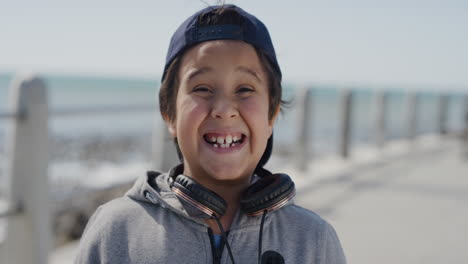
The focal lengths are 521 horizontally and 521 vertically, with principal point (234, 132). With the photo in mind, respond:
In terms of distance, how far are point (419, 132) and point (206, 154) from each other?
44.8 ft

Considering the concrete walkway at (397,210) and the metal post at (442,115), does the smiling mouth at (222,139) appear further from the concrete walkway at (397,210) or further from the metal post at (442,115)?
the metal post at (442,115)

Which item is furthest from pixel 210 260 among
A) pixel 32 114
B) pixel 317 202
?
pixel 317 202

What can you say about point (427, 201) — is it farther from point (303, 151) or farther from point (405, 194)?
point (303, 151)

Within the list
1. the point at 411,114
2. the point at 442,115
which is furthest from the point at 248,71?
the point at 442,115

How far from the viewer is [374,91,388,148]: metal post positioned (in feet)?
32.5

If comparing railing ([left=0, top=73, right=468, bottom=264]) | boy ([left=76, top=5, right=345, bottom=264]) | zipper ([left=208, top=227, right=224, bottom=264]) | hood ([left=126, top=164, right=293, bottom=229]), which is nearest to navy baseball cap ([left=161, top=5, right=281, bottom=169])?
boy ([left=76, top=5, right=345, bottom=264])

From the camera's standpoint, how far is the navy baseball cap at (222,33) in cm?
166

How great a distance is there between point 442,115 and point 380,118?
462 centimetres

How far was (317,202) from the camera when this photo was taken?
17.6ft

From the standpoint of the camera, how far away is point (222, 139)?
65.5 inches

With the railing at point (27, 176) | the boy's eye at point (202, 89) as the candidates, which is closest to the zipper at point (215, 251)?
the boy's eye at point (202, 89)

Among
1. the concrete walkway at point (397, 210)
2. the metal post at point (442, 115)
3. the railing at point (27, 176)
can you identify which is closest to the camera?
the railing at point (27, 176)

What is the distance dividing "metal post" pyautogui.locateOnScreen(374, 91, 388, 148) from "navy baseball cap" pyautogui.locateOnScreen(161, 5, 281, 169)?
8.55 meters

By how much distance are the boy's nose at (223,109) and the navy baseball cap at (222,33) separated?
0.21 m
